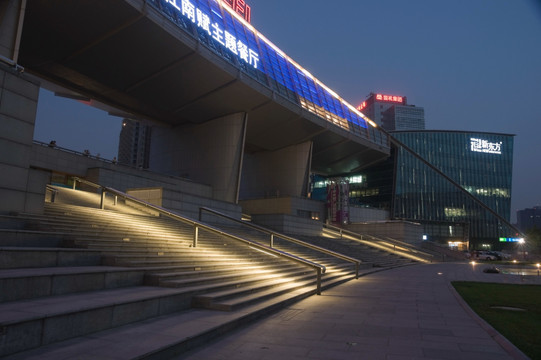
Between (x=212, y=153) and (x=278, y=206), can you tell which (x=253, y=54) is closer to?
(x=212, y=153)

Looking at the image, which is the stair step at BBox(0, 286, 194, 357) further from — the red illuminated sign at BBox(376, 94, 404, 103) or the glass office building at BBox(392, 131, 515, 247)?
the red illuminated sign at BBox(376, 94, 404, 103)

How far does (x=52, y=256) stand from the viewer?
23.7 feet

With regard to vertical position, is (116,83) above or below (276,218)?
above

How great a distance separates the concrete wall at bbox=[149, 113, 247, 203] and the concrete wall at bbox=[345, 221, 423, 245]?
17470mm

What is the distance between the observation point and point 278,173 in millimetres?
46625

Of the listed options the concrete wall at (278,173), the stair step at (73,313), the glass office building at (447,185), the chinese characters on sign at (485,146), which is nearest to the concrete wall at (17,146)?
the stair step at (73,313)

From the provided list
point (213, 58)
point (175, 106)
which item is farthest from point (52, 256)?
point (175, 106)

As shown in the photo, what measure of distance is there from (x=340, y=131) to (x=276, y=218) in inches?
693

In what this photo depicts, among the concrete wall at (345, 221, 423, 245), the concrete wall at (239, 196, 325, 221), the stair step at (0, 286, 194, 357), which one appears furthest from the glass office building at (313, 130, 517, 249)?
the stair step at (0, 286, 194, 357)

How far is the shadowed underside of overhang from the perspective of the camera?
22016mm

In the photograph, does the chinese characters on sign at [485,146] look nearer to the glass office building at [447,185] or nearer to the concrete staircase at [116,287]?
the glass office building at [447,185]

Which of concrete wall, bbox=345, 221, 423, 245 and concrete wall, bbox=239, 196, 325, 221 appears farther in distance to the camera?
concrete wall, bbox=345, 221, 423, 245

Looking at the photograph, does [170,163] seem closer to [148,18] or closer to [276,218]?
[276,218]

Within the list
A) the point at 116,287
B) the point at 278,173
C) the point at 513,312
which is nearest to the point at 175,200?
the point at 116,287
